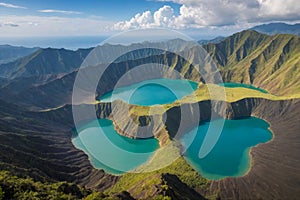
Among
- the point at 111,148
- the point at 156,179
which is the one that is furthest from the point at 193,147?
the point at 156,179

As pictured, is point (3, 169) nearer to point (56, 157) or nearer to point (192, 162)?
point (56, 157)

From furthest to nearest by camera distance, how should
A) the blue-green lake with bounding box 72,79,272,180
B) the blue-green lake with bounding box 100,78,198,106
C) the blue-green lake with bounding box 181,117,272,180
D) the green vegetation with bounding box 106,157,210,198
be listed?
the blue-green lake with bounding box 100,78,198,106 < the blue-green lake with bounding box 72,79,272,180 < the blue-green lake with bounding box 181,117,272,180 < the green vegetation with bounding box 106,157,210,198

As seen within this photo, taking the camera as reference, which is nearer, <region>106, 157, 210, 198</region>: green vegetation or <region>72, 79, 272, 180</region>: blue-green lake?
<region>106, 157, 210, 198</region>: green vegetation

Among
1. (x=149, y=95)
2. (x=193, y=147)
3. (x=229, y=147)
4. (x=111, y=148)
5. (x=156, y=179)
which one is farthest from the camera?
(x=149, y=95)

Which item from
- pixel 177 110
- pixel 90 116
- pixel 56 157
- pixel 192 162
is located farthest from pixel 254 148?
pixel 90 116

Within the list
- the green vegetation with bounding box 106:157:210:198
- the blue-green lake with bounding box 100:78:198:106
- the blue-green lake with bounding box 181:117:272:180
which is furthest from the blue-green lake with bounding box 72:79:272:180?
the blue-green lake with bounding box 100:78:198:106

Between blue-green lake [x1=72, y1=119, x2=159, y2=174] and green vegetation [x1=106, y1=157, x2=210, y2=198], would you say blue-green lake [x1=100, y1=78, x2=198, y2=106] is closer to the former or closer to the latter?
blue-green lake [x1=72, y1=119, x2=159, y2=174]

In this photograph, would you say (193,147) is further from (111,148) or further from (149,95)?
(149,95)
